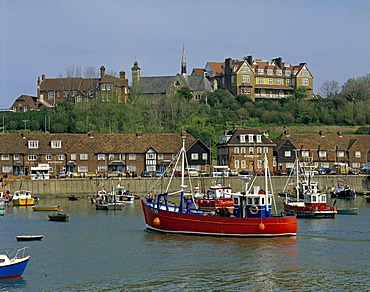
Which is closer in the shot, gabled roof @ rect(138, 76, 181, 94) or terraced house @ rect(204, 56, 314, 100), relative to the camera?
gabled roof @ rect(138, 76, 181, 94)

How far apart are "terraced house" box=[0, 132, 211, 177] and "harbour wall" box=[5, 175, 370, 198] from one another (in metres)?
8.30

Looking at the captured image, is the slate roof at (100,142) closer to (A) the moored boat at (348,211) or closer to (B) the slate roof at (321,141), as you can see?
(B) the slate roof at (321,141)

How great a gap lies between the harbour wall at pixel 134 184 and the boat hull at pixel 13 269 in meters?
54.5

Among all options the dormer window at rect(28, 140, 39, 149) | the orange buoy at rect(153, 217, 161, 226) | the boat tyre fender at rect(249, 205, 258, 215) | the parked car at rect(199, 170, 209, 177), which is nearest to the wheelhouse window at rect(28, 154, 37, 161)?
the dormer window at rect(28, 140, 39, 149)

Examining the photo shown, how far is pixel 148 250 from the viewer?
5169 centimetres

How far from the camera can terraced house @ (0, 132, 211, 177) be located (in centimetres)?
10956

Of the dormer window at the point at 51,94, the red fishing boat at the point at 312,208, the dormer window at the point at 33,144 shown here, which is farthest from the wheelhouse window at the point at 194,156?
the red fishing boat at the point at 312,208

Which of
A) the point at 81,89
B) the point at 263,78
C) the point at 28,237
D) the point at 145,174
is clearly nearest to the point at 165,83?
the point at 81,89

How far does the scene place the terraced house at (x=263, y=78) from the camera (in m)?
146

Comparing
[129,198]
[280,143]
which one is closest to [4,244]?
[129,198]

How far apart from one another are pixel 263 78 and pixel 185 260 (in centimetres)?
10322

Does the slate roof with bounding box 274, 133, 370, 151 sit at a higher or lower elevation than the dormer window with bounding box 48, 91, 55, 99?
lower

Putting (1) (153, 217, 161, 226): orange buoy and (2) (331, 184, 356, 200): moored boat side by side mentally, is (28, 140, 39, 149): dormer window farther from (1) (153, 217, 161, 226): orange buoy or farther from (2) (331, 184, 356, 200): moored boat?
(1) (153, 217, 161, 226): orange buoy

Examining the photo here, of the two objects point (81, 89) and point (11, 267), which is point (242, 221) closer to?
point (11, 267)
